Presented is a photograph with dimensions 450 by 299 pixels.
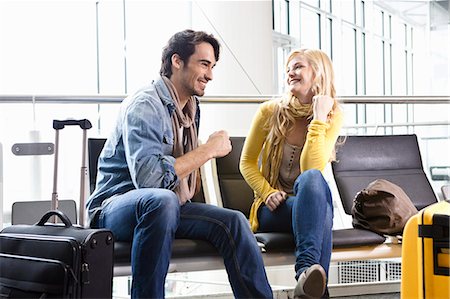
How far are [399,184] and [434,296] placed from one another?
155 cm

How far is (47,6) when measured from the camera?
955cm

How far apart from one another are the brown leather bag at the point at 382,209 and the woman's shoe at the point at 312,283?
Answer: 0.66 metres

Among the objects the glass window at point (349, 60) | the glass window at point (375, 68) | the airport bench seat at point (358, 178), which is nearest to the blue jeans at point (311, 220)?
the airport bench seat at point (358, 178)

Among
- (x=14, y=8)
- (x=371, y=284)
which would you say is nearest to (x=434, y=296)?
(x=371, y=284)

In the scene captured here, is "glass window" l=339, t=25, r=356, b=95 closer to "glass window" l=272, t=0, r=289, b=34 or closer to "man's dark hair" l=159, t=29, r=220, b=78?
"glass window" l=272, t=0, r=289, b=34

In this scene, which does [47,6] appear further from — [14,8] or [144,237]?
[144,237]

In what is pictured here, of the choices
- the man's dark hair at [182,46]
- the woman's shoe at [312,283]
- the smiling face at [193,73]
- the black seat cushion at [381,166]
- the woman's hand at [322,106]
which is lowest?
the woman's shoe at [312,283]

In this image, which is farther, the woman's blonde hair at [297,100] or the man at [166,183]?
the woman's blonde hair at [297,100]

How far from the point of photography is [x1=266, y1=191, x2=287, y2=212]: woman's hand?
2.90m

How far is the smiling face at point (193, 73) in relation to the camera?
2.77 m

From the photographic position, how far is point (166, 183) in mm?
2543

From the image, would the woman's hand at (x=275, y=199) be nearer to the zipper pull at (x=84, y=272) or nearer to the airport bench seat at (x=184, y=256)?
the airport bench seat at (x=184, y=256)

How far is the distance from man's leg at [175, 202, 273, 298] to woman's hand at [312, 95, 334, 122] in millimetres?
682

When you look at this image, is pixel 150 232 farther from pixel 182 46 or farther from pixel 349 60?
pixel 349 60
